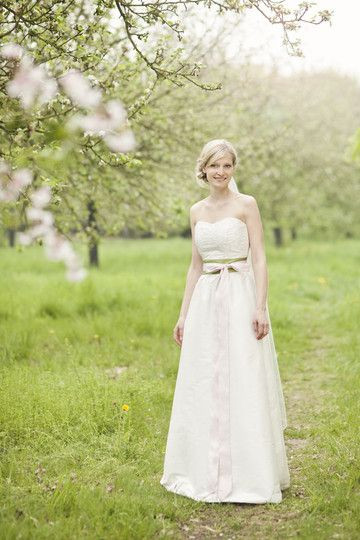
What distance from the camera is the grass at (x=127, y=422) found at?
13.3 ft

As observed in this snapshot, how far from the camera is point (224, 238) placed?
4680 mm

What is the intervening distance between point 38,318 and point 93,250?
9.19 metres

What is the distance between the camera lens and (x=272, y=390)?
4.61 meters

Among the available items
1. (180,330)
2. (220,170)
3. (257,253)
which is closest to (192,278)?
(180,330)

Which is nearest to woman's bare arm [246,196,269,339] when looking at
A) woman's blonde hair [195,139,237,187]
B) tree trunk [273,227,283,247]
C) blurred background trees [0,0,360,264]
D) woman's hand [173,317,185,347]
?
woman's blonde hair [195,139,237,187]

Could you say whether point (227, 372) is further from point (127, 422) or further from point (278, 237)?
point (278, 237)

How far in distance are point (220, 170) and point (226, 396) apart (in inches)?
60.4

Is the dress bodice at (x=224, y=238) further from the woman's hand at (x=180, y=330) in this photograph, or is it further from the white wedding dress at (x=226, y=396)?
the woman's hand at (x=180, y=330)

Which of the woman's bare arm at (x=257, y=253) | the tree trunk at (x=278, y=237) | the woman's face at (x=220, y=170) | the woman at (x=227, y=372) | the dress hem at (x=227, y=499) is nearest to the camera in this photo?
the dress hem at (x=227, y=499)

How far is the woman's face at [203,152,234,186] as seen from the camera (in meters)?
4.70

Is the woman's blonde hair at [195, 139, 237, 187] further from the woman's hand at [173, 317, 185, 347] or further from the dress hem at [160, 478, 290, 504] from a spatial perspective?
the dress hem at [160, 478, 290, 504]

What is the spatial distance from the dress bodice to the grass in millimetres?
1600

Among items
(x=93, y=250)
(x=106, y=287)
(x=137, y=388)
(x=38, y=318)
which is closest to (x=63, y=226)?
(x=38, y=318)

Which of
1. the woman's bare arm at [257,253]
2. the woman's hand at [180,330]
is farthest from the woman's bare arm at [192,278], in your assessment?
the woman's bare arm at [257,253]
